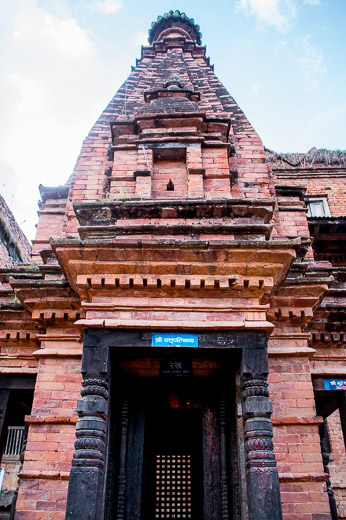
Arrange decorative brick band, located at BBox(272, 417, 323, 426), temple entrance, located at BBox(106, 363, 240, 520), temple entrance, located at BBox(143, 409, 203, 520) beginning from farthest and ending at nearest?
temple entrance, located at BBox(143, 409, 203, 520)
temple entrance, located at BBox(106, 363, 240, 520)
decorative brick band, located at BBox(272, 417, 323, 426)

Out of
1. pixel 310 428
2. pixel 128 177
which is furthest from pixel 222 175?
pixel 310 428

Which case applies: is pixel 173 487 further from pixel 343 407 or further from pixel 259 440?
pixel 259 440

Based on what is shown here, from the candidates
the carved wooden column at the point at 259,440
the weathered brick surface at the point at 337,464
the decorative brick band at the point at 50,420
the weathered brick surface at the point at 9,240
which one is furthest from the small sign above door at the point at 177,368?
the weathered brick surface at the point at 9,240

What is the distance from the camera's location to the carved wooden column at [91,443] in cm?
432

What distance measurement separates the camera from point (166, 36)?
13.8 metres

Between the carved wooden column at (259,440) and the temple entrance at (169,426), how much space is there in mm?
1116

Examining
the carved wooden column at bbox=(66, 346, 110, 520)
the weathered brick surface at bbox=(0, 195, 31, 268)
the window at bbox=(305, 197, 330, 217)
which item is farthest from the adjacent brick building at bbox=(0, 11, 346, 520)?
the window at bbox=(305, 197, 330, 217)

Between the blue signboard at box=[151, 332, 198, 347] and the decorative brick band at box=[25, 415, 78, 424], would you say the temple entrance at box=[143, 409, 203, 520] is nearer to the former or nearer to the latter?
the decorative brick band at box=[25, 415, 78, 424]

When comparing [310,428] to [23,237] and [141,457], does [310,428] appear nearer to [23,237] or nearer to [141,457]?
[141,457]

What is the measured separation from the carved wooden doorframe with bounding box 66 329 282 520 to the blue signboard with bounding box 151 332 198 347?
0.08m

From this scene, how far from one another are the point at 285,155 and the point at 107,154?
10083 millimetres

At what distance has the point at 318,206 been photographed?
1518 cm

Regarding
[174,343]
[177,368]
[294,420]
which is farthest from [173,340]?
[294,420]

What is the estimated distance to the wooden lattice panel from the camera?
780cm
